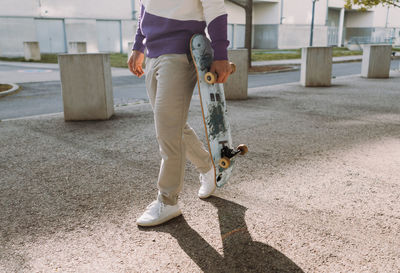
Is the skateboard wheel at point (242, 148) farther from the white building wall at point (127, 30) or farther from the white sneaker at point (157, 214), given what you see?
the white building wall at point (127, 30)

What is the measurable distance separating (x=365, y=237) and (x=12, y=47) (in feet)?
110

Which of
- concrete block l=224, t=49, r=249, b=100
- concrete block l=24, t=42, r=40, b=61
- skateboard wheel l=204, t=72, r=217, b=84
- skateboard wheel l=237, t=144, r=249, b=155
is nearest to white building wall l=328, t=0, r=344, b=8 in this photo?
concrete block l=24, t=42, r=40, b=61

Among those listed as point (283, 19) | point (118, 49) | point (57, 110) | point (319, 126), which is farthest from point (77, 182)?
point (283, 19)

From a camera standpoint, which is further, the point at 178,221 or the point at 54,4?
the point at 54,4

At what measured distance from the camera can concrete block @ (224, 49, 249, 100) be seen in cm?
878

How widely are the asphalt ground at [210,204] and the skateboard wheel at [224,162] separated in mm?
448

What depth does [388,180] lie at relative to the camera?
147 inches

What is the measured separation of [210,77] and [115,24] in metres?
36.0

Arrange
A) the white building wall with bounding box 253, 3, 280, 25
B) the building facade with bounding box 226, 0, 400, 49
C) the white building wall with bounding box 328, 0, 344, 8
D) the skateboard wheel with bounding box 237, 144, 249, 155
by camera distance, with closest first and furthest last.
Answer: the skateboard wheel with bounding box 237, 144, 249, 155
the building facade with bounding box 226, 0, 400, 49
the white building wall with bounding box 253, 3, 280, 25
the white building wall with bounding box 328, 0, 344, 8

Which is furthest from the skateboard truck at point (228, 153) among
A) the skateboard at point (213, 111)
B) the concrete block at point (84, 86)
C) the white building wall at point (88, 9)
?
the white building wall at point (88, 9)

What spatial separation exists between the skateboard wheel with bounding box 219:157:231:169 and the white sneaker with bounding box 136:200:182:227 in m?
0.50

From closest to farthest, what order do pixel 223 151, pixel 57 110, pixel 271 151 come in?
1. pixel 223 151
2. pixel 271 151
3. pixel 57 110

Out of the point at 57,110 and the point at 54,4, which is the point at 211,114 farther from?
the point at 54,4

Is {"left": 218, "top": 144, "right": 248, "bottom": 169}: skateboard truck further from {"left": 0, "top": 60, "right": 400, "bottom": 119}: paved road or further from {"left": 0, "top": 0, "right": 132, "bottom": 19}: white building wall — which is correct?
{"left": 0, "top": 0, "right": 132, "bottom": 19}: white building wall
